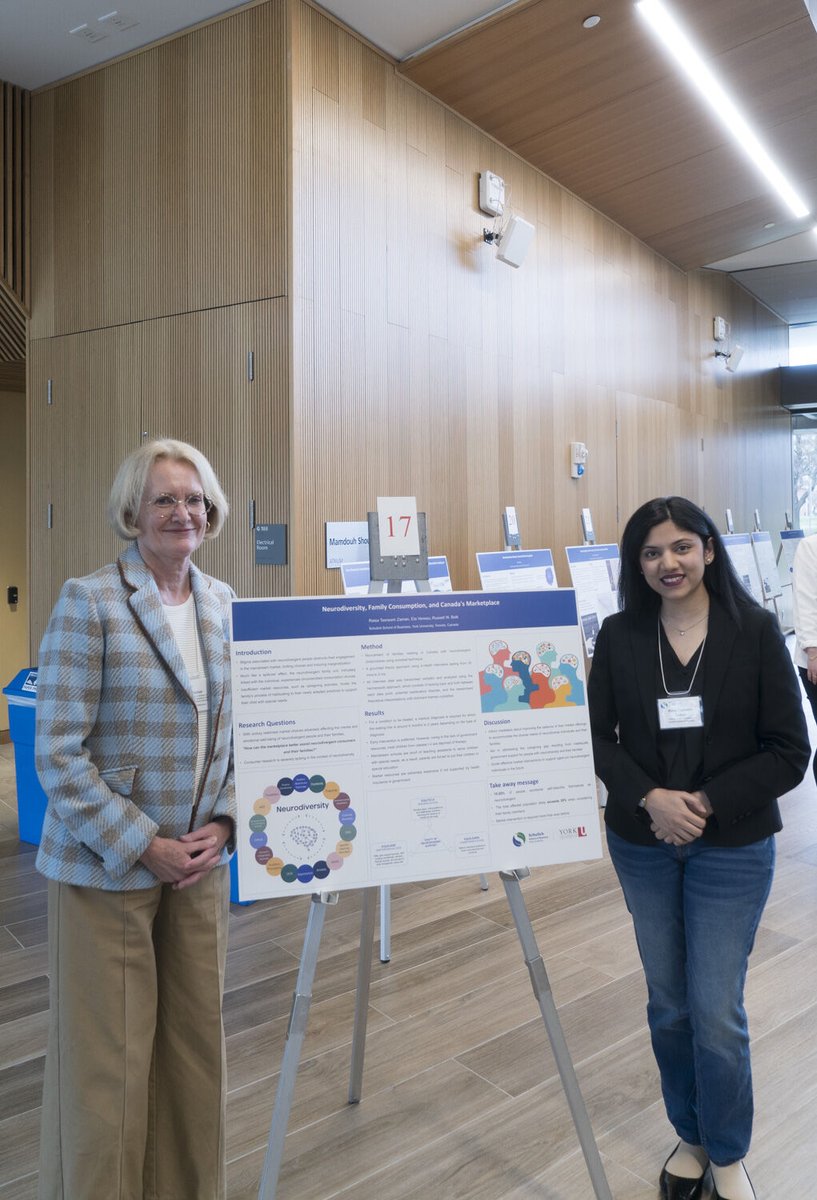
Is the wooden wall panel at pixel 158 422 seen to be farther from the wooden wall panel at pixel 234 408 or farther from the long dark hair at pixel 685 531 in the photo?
the long dark hair at pixel 685 531

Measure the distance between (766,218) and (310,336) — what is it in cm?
562

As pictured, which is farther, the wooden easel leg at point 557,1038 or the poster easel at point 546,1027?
the wooden easel leg at point 557,1038

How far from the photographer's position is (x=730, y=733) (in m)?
2.02

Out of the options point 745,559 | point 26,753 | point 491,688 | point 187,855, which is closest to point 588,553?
point 745,559

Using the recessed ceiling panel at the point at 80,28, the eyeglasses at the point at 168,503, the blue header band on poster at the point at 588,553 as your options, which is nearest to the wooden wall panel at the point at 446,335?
the blue header band on poster at the point at 588,553

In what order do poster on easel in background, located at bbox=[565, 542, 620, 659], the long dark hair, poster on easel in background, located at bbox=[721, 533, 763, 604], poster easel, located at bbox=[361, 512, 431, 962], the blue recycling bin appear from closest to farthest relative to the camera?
the long dark hair → poster easel, located at bbox=[361, 512, 431, 962] → the blue recycling bin → poster on easel in background, located at bbox=[565, 542, 620, 659] → poster on easel in background, located at bbox=[721, 533, 763, 604]

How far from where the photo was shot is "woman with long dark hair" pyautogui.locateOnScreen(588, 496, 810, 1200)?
1979mm

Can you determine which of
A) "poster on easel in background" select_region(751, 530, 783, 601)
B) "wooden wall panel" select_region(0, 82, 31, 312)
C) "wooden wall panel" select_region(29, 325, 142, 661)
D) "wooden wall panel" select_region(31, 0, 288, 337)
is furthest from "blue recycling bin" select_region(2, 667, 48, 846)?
"poster on easel in background" select_region(751, 530, 783, 601)

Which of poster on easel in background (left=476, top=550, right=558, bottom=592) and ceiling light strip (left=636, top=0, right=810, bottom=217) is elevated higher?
ceiling light strip (left=636, top=0, right=810, bottom=217)

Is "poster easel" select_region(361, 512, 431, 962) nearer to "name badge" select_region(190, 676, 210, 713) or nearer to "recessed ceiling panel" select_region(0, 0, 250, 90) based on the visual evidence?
"name badge" select_region(190, 676, 210, 713)

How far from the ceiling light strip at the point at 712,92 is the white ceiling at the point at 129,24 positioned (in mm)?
150

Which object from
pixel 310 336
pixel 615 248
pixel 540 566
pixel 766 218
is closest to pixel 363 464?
pixel 310 336

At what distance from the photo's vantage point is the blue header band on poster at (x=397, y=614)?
1904 mm

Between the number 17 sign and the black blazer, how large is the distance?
741mm
